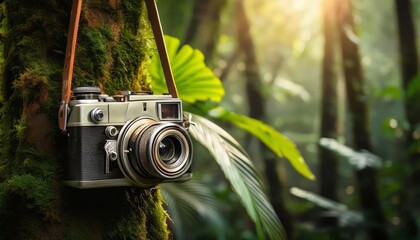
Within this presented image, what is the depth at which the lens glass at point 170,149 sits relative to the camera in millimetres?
1743

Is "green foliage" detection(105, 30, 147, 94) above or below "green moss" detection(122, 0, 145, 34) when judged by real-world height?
below

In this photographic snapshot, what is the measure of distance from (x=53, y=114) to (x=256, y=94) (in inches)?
314

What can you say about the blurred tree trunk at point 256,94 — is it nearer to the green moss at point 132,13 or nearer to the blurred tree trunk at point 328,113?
the blurred tree trunk at point 328,113

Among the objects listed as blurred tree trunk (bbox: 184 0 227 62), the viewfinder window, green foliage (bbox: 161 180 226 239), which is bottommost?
green foliage (bbox: 161 180 226 239)

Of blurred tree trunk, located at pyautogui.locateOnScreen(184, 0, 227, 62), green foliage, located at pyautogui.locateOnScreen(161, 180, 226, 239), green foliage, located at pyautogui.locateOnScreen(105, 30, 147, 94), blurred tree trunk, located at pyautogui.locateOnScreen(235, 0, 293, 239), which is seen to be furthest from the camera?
blurred tree trunk, located at pyautogui.locateOnScreen(235, 0, 293, 239)

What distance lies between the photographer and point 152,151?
5.47ft

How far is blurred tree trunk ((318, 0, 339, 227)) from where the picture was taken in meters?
8.93

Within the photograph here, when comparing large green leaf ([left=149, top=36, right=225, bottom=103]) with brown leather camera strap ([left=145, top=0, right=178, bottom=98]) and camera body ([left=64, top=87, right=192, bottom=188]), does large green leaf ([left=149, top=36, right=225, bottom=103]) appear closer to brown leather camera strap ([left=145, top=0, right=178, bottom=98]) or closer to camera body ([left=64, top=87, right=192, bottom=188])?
brown leather camera strap ([left=145, top=0, right=178, bottom=98])

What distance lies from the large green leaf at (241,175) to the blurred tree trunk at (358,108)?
17.3ft

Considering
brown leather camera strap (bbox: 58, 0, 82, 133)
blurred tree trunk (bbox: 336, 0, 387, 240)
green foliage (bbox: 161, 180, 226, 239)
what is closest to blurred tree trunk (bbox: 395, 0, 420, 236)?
blurred tree trunk (bbox: 336, 0, 387, 240)

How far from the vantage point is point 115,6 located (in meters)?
1.96

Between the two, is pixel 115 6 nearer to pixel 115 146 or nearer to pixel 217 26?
pixel 115 146

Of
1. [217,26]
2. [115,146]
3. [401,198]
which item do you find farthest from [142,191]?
[401,198]

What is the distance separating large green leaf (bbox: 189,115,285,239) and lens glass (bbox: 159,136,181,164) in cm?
71
